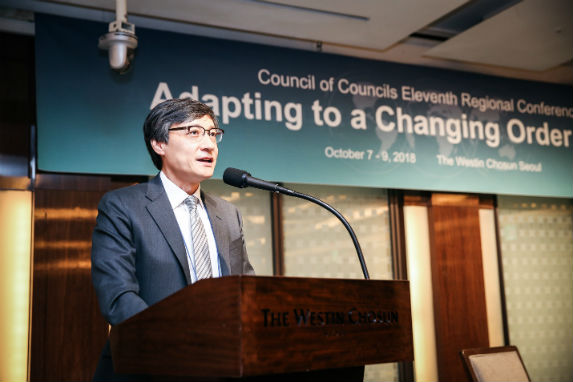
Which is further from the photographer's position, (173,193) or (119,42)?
(119,42)

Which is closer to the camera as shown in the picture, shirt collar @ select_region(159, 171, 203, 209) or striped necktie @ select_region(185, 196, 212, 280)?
striped necktie @ select_region(185, 196, 212, 280)

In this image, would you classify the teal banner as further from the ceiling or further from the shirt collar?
the shirt collar

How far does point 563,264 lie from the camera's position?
6.17 metres

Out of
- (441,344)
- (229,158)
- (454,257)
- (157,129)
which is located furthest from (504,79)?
(157,129)

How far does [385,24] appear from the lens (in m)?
4.60

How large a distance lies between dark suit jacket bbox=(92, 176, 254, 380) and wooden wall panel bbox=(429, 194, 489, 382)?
3.85 metres

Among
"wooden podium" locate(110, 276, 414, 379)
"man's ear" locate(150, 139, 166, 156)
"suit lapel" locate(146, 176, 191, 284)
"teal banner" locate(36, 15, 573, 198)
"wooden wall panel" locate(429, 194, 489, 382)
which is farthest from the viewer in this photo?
"wooden wall panel" locate(429, 194, 489, 382)

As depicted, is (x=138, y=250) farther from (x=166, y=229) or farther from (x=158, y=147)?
(x=158, y=147)

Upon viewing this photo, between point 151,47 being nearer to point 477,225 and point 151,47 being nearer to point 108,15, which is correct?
point 108,15

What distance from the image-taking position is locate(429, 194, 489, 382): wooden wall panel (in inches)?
212

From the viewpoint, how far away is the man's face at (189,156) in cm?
199

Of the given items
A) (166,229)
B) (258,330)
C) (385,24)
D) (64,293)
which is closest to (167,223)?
(166,229)

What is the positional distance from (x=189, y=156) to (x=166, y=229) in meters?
0.27

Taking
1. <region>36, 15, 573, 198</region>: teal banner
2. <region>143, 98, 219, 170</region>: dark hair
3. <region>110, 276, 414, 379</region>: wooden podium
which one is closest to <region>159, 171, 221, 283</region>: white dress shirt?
<region>143, 98, 219, 170</region>: dark hair
